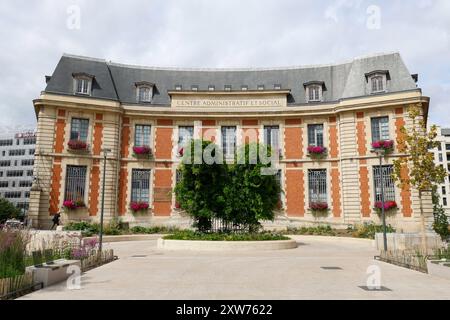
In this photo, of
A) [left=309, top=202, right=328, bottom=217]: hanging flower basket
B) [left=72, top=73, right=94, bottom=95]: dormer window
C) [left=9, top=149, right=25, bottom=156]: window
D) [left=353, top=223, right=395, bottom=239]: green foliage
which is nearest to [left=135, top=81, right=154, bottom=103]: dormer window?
[left=72, top=73, right=94, bottom=95]: dormer window

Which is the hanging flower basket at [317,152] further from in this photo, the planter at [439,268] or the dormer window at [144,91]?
the planter at [439,268]

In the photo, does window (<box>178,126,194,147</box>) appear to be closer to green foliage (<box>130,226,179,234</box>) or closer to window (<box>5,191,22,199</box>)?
green foliage (<box>130,226,179,234</box>)

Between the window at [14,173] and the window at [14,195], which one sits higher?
the window at [14,173]

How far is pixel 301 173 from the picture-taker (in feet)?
86.6

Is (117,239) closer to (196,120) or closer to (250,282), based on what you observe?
(196,120)

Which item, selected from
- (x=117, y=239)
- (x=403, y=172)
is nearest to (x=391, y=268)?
(x=403, y=172)

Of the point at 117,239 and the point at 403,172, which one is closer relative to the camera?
the point at 117,239

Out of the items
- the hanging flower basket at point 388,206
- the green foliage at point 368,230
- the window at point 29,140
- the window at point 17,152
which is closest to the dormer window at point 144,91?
the green foliage at point 368,230

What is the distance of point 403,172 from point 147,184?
1844 cm

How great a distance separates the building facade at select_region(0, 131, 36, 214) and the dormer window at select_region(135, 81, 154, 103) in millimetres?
58495

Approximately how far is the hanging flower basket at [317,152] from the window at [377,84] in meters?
5.74

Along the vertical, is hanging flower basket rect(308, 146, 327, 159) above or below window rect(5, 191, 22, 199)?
above

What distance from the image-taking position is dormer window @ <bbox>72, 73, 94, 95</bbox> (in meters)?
26.7

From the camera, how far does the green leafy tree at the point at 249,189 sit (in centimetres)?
1822
